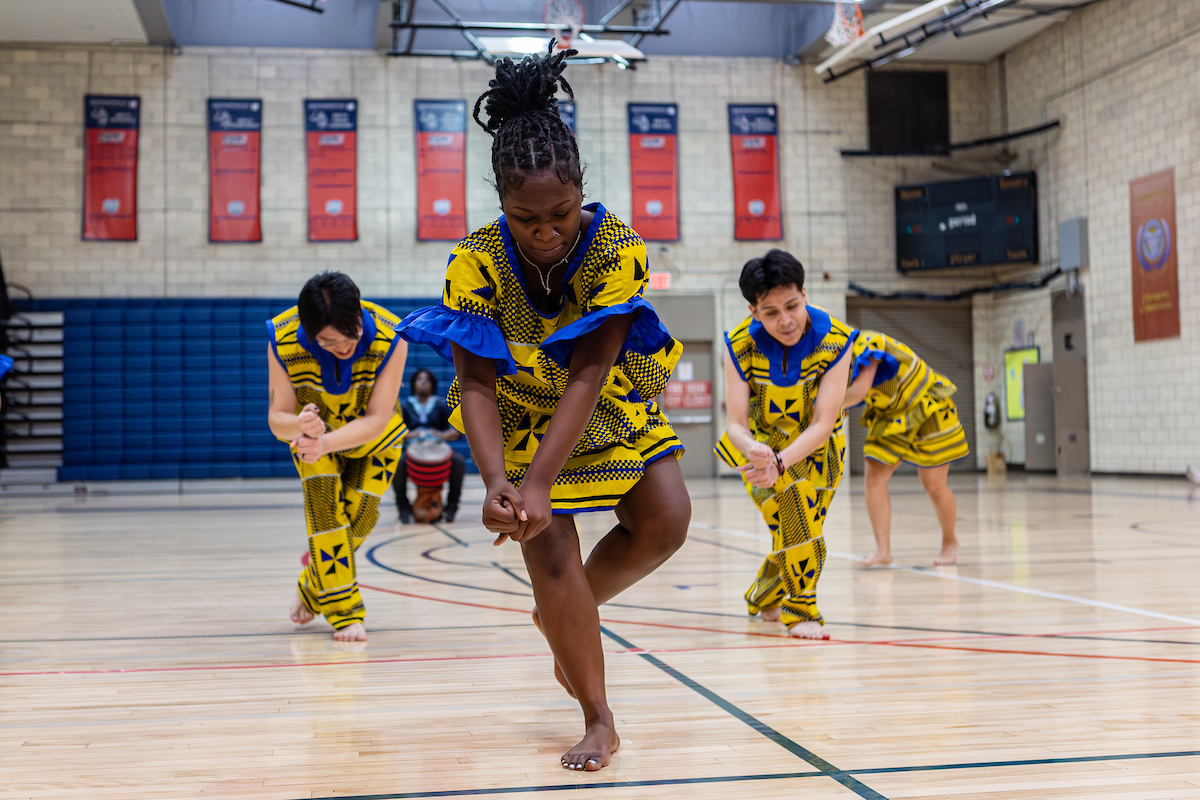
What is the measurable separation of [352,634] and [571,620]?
72.5 inches

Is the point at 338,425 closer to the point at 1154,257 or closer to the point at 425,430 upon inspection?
the point at 425,430

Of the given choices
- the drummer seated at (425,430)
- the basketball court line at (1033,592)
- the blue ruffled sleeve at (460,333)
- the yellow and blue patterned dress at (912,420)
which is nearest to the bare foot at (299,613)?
the blue ruffled sleeve at (460,333)

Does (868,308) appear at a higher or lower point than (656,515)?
higher

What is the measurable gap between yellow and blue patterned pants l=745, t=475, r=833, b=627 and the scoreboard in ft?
45.3

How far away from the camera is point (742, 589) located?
5.01 m

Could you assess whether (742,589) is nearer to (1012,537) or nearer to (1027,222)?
(1012,537)

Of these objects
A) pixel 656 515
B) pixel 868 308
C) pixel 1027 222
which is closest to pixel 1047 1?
pixel 1027 222

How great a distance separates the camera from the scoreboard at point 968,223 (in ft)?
53.2

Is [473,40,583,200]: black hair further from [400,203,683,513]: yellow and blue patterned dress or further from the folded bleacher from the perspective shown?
the folded bleacher

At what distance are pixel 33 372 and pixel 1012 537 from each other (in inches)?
534

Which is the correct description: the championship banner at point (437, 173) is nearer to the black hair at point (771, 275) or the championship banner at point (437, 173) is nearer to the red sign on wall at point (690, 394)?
the red sign on wall at point (690, 394)

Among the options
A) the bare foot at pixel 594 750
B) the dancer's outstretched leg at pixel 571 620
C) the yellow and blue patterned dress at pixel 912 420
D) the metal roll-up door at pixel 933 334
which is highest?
the metal roll-up door at pixel 933 334

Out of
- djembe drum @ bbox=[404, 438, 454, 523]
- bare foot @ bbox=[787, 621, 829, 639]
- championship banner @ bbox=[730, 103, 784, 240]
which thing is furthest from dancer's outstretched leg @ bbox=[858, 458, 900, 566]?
championship banner @ bbox=[730, 103, 784, 240]

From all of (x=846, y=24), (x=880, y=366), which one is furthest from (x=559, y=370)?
(x=846, y=24)
